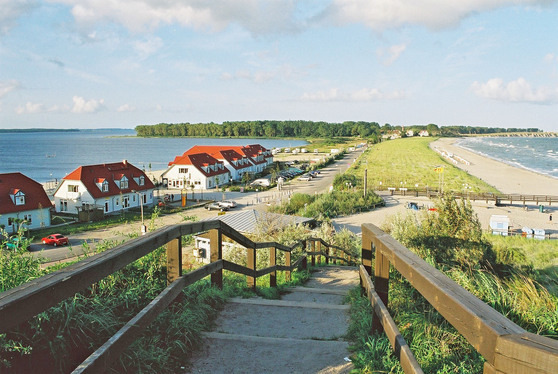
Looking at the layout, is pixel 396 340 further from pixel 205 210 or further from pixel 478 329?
pixel 205 210

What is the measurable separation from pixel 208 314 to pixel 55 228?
35.6 m

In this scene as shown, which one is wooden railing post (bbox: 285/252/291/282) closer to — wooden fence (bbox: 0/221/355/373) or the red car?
wooden fence (bbox: 0/221/355/373)

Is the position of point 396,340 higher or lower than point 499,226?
higher

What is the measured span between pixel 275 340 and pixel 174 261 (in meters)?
1.29

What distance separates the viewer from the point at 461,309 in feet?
6.98

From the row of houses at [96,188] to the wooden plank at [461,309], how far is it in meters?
23.7

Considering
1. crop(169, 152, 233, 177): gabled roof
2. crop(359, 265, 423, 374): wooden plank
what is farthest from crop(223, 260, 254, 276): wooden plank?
crop(169, 152, 233, 177): gabled roof

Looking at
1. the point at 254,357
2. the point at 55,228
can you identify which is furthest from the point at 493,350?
the point at 55,228

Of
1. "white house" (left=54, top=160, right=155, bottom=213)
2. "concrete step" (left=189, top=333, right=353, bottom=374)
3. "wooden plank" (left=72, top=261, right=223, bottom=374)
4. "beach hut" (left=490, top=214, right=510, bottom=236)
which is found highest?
"wooden plank" (left=72, top=261, right=223, bottom=374)

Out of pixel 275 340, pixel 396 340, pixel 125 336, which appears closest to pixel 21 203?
pixel 275 340

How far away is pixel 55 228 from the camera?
35.5 m

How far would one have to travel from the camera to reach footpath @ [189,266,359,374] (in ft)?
12.4

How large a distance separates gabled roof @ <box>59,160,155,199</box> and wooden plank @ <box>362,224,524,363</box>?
4173cm

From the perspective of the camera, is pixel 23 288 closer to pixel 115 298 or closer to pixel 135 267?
pixel 115 298
